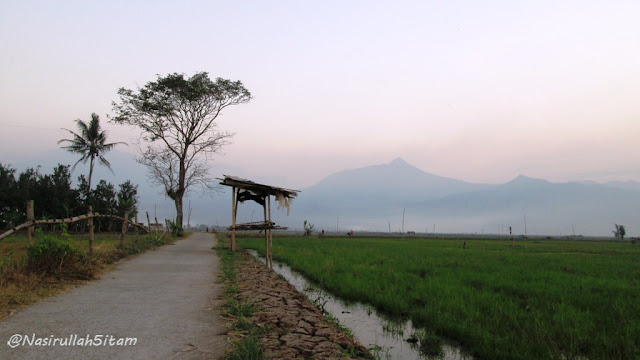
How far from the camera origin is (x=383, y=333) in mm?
5703

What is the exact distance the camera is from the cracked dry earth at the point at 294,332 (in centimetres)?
367

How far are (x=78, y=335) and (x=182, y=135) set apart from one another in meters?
25.9

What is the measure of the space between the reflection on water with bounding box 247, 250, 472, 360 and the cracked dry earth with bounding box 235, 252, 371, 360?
51 centimetres

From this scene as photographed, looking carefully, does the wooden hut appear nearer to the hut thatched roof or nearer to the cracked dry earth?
the hut thatched roof

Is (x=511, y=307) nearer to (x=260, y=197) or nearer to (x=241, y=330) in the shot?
(x=241, y=330)

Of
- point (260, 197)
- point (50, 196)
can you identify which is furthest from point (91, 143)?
point (260, 197)

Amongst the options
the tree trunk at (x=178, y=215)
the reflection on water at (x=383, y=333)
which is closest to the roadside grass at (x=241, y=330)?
the reflection on water at (x=383, y=333)

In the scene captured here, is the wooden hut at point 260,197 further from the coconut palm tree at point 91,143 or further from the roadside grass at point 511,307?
the coconut palm tree at point 91,143

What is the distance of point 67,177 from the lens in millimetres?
34781

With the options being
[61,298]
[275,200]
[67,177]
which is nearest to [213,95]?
[275,200]

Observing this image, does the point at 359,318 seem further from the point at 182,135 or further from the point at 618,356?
the point at 182,135

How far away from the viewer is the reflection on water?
4820 millimetres

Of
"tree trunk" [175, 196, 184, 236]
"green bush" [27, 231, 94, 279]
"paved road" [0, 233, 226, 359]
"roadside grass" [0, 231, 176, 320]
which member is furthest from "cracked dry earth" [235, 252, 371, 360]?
"tree trunk" [175, 196, 184, 236]

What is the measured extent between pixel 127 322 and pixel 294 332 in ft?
6.40
